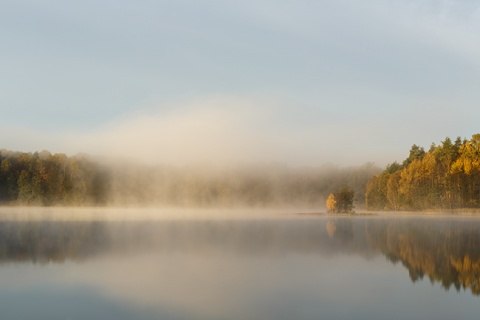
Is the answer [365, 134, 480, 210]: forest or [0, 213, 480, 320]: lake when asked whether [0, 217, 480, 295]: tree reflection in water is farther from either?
[365, 134, 480, 210]: forest

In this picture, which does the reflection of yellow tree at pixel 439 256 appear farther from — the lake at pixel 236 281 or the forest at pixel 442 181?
the forest at pixel 442 181

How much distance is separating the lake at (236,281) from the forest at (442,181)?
78345 mm

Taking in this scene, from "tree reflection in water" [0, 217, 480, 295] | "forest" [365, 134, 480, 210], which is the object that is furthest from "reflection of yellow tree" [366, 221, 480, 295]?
"forest" [365, 134, 480, 210]

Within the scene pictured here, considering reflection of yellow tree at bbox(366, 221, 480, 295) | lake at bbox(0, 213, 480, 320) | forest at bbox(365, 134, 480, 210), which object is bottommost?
reflection of yellow tree at bbox(366, 221, 480, 295)

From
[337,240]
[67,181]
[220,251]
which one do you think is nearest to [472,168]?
[337,240]

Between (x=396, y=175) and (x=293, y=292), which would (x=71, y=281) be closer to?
(x=293, y=292)

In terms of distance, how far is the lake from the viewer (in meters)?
17.2

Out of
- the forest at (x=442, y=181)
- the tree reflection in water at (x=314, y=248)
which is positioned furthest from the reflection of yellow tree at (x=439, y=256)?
the forest at (x=442, y=181)

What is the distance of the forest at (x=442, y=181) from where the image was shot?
358 feet

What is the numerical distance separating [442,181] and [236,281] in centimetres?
10675

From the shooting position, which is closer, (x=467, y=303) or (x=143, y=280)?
(x=467, y=303)

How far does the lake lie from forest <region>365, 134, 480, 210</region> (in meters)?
78.3

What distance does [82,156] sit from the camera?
178m

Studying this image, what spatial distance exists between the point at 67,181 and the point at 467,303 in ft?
516
